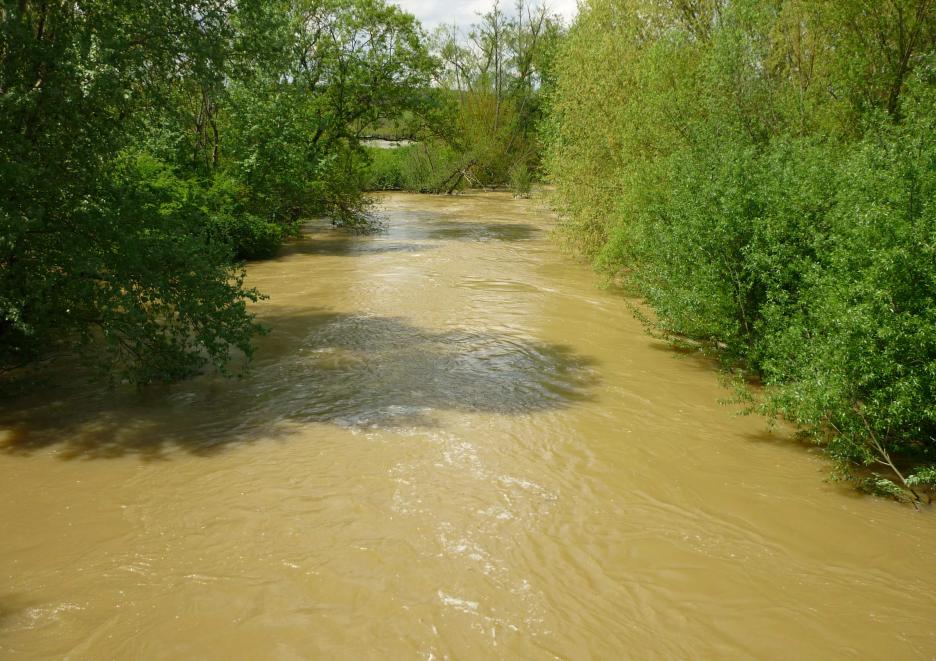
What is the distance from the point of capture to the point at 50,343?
9.98 metres

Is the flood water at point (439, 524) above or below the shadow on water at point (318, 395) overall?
below

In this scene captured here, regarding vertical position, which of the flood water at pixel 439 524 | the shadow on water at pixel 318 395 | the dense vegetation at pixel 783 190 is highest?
the dense vegetation at pixel 783 190

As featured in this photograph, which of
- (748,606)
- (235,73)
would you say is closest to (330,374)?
→ (235,73)

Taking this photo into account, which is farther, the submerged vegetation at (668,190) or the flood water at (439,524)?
the submerged vegetation at (668,190)

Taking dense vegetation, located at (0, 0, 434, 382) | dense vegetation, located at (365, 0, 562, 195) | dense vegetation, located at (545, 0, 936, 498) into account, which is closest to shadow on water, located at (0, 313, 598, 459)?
dense vegetation, located at (0, 0, 434, 382)

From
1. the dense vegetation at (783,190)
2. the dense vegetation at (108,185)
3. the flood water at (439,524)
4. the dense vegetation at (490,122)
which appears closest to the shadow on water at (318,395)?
the flood water at (439,524)

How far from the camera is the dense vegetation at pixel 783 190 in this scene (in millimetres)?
6605

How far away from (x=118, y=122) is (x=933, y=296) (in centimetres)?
949

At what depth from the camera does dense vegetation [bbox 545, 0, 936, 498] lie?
6605 mm

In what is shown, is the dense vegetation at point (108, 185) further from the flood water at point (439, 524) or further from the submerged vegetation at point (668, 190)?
the flood water at point (439, 524)

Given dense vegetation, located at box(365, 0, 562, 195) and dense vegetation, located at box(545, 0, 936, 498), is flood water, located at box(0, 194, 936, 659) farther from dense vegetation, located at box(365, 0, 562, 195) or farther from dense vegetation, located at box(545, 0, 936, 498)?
dense vegetation, located at box(365, 0, 562, 195)

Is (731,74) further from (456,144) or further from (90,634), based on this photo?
(456,144)

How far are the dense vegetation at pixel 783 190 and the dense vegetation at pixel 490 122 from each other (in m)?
19.6

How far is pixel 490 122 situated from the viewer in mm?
47844
